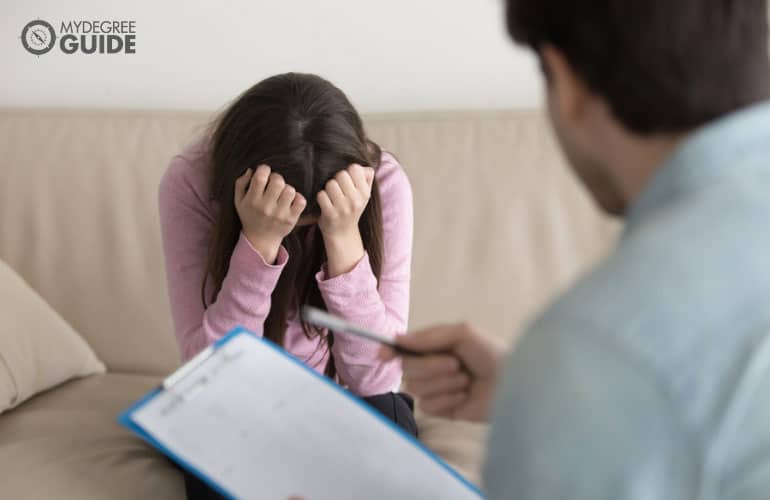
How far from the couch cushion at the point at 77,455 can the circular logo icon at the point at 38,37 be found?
0.80 metres

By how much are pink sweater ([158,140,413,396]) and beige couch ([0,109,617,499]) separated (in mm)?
207

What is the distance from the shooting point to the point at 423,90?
1.73 m

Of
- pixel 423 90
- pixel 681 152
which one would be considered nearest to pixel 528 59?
pixel 423 90

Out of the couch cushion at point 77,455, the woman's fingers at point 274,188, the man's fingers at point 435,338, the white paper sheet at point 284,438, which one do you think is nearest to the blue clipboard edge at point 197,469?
the white paper sheet at point 284,438

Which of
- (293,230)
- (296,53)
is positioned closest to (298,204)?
(293,230)

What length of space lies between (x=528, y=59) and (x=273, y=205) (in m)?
0.82

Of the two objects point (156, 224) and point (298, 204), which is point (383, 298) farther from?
point (156, 224)

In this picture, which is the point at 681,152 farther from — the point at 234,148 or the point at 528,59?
the point at 528,59

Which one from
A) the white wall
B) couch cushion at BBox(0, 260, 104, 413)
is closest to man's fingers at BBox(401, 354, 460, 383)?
couch cushion at BBox(0, 260, 104, 413)

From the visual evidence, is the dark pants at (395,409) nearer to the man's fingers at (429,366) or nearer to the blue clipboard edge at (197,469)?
the blue clipboard edge at (197,469)

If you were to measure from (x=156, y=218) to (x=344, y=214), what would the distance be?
577mm

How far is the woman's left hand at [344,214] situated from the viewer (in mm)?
1110

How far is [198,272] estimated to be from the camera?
1243 millimetres

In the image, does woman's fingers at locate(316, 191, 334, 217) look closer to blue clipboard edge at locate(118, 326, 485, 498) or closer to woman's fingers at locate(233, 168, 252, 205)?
woman's fingers at locate(233, 168, 252, 205)
